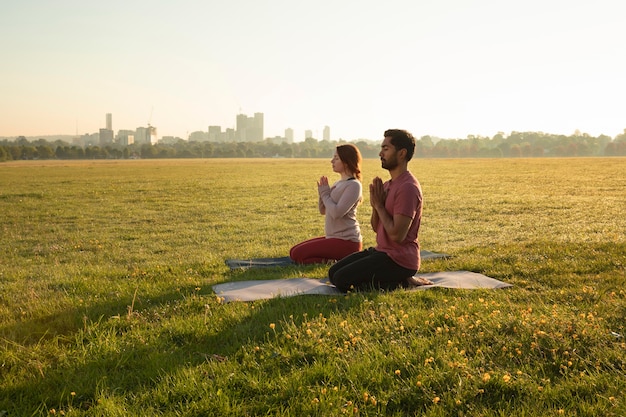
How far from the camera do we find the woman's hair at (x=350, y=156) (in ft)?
32.6

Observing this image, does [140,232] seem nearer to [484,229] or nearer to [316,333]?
[484,229]

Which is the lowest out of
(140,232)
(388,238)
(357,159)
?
(140,232)

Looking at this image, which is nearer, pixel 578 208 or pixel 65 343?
pixel 65 343

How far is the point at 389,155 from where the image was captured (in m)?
7.62

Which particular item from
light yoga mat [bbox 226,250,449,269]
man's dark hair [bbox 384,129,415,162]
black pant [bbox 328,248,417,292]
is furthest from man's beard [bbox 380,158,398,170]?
light yoga mat [bbox 226,250,449,269]

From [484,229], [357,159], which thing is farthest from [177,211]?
[357,159]

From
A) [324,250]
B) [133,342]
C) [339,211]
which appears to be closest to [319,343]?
[133,342]

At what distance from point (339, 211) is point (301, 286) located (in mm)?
1936

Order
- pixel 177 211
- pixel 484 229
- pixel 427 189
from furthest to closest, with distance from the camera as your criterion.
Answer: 1. pixel 427 189
2. pixel 177 211
3. pixel 484 229

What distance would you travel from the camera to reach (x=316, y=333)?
5.84 metres

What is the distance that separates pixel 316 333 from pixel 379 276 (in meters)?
2.39

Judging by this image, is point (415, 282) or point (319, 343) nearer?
point (319, 343)

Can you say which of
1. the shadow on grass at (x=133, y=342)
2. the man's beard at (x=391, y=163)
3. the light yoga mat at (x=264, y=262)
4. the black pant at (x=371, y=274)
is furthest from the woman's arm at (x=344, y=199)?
the shadow on grass at (x=133, y=342)

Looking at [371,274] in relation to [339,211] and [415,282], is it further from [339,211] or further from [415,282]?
[339,211]
